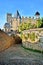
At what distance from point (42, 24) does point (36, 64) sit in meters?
26.0

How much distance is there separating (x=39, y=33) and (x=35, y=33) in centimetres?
43

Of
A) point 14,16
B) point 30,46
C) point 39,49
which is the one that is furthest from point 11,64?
point 14,16

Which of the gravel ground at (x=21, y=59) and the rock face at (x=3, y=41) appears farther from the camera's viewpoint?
the rock face at (x=3, y=41)

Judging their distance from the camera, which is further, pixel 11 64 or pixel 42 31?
pixel 42 31

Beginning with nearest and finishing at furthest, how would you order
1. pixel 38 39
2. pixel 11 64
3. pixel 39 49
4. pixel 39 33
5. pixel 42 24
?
pixel 11 64 < pixel 39 49 < pixel 38 39 < pixel 39 33 < pixel 42 24

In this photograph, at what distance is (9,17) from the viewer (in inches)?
3844

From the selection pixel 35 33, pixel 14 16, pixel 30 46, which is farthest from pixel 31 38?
pixel 14 16

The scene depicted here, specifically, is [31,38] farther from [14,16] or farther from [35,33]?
[14,16]

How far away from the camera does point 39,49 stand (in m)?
18.7

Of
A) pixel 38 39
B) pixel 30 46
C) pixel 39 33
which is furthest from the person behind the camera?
pixel 39 33

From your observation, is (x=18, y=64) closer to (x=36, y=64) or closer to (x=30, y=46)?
(x=36, y=64)

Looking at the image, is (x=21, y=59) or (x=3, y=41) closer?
(x=21, y=59)

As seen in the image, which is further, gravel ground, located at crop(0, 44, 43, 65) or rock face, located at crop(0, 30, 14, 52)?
rock face, located at crop(0, 30, 14, 52)

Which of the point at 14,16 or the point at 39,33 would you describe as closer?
the point at 39,33
